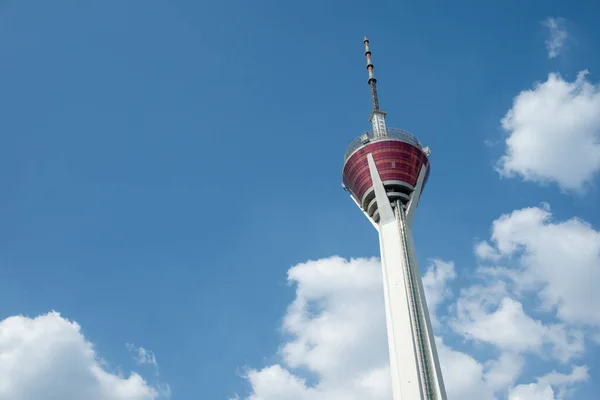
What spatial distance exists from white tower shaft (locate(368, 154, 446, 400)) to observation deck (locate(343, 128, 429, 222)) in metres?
1.12

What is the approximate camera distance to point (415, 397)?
6266 centimetres

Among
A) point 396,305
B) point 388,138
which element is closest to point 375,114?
point 388,138

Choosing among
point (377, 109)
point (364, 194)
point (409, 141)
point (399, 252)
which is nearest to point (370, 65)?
point (377, 109)

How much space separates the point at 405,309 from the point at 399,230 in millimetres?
11500

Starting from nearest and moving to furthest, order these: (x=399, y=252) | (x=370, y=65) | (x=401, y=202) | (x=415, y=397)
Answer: (x=415, y=397)
(x=399, y=252)
(x=401, y=202)
(x=370, y=65)

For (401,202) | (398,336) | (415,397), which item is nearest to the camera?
(415,397)

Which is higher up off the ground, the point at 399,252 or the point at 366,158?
the point at 366,158

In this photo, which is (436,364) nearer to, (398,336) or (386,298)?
(398,336)

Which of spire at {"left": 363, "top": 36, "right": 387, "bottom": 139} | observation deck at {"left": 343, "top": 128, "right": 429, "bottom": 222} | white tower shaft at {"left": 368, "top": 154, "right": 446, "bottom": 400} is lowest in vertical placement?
white tower shaft at {"left": 368, "top": 154, "right": 446, "bottom": 400}

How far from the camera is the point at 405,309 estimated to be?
69438 mm

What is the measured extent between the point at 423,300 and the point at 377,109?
107ft

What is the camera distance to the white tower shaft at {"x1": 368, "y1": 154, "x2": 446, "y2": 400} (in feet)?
210

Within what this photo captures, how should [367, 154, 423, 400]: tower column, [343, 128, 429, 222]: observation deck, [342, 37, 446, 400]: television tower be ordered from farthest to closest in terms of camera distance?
[343, 128, 429, 222]: observation deck
[342, 37, 446, 400]: television tower
[367, 154, 423, 400]: tower column

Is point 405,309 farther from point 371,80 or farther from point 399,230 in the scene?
point 371,80
